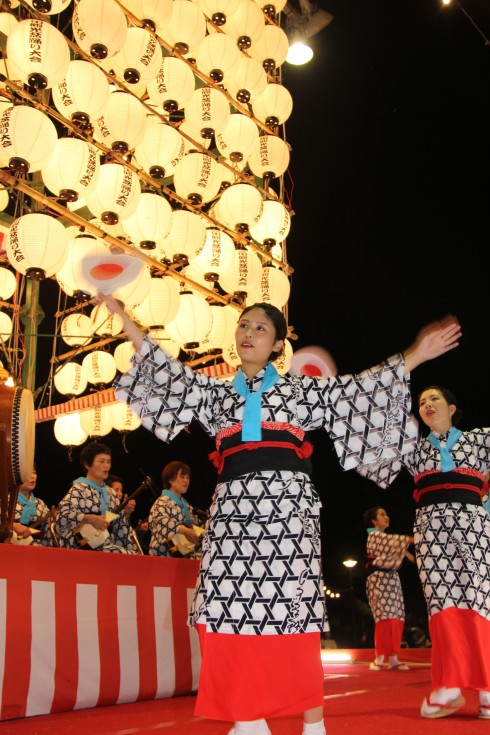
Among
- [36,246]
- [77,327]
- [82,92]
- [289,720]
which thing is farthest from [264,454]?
[77,327]

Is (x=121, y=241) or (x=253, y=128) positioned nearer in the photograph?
(x=121, y=241)

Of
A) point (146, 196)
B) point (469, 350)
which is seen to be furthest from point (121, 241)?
point (469, 350)

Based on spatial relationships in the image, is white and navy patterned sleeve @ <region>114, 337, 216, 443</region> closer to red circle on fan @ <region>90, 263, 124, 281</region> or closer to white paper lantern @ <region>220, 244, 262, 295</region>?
red circle on fan @ <region>90, 263, 124, 281</region>

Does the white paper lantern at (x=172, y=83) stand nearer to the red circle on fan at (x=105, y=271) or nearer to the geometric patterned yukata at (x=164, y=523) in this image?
the geometric patterned yukata at (x=164, y=523)

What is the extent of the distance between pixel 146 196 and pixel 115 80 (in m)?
1.07

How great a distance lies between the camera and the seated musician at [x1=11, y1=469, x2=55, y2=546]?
5.24 metres

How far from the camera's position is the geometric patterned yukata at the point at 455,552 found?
342 cm

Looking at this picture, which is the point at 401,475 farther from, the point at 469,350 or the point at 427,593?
the point at 427,593

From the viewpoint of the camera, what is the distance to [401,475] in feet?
44.8

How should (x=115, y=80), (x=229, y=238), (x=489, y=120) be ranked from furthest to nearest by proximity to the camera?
(x=489, y=120) < (x=229, y=238) < (x=115, y=80)

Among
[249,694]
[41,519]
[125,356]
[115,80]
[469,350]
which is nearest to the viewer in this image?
[249,694]

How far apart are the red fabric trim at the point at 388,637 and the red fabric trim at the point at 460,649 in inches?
147

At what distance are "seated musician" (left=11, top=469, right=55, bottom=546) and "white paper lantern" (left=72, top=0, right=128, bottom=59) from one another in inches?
139

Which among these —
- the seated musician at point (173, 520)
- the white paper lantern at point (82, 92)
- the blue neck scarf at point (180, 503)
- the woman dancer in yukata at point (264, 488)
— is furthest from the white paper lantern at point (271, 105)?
the woman dancer in yukata at point (264, 488)
